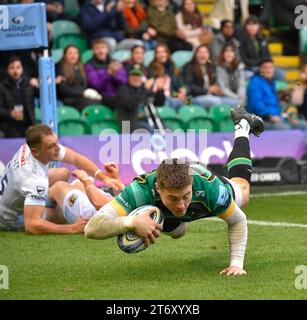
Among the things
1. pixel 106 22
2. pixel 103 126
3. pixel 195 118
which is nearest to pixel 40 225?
pixel 103 126

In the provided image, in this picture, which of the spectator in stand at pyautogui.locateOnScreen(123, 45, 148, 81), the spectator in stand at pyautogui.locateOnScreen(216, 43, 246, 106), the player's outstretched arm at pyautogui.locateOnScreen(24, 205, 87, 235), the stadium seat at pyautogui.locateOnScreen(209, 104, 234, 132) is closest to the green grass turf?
the player's outstretched arm at pyautogui.locateOnScreen(24, 205, 87, 235)

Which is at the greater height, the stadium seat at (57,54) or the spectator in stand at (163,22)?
the spectator in stand at (163,22)

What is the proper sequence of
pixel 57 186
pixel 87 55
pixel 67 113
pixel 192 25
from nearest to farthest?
pixel 57 186 → pixel 67 113 → pixel 87 55 → pixel 192 25

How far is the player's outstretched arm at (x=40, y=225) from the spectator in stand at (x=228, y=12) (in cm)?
956

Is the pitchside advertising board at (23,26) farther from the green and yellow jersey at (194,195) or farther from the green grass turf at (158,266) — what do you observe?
the green and yellow jersey at (194,195)

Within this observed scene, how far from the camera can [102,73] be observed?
56.1 ft

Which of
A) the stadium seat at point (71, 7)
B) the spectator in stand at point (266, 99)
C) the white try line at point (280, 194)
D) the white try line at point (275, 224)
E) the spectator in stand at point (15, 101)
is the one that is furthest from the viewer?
the stadium seat at point (71, 7)

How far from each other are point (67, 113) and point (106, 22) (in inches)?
99.8

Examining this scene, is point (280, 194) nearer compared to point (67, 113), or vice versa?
point (280, 194)

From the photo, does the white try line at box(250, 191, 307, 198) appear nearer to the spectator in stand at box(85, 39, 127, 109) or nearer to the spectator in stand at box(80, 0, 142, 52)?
the spectator in stand at box(85, 39, 127, 109)

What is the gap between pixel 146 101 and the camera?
16875mm

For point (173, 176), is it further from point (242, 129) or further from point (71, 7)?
point (71, 7)

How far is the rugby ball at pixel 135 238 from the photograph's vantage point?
26.8ft

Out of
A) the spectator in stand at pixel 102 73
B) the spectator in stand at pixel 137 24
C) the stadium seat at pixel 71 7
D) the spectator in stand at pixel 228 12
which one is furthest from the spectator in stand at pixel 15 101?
the spectator in stand at pixel 228 12
